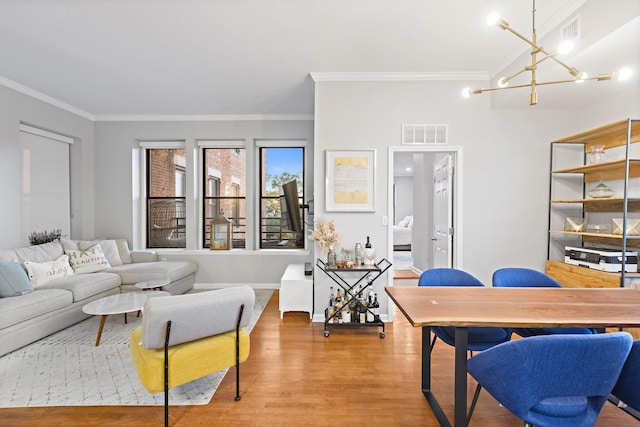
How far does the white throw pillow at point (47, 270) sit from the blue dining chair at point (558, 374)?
176 inches

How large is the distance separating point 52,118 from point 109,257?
2.19 m

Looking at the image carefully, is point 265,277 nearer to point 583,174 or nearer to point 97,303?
point 97,303

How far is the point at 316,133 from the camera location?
3.61 metres

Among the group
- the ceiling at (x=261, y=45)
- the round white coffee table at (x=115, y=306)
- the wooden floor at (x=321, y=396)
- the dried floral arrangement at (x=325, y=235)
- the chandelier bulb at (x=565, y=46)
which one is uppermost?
the ceiling at (x=261, y=45)

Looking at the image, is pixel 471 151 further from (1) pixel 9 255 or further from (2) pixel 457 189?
(1) pixel 9 255

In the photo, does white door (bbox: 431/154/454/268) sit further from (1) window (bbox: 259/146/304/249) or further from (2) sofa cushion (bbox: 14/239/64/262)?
(2) sofa cushion (bbox: 14/239/64/262)

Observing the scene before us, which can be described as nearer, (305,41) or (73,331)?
(305,41)

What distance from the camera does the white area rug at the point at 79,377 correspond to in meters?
2.17

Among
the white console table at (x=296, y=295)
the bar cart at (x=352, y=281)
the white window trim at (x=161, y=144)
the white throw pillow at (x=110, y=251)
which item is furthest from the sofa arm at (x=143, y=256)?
the bar cart at (x=352, y=281)

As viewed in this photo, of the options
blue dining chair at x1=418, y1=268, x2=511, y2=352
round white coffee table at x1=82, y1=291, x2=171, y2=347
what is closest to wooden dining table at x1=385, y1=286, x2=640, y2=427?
blue dining chair at x1=418, y1=268, x2=511, y2=352

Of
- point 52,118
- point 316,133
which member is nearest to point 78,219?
point 52,118

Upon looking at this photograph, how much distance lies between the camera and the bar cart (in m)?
3.30

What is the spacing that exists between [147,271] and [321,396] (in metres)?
3.25

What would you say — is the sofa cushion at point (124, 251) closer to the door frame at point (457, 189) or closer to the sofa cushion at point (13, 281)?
the sofa cushion at point (13, 281)
